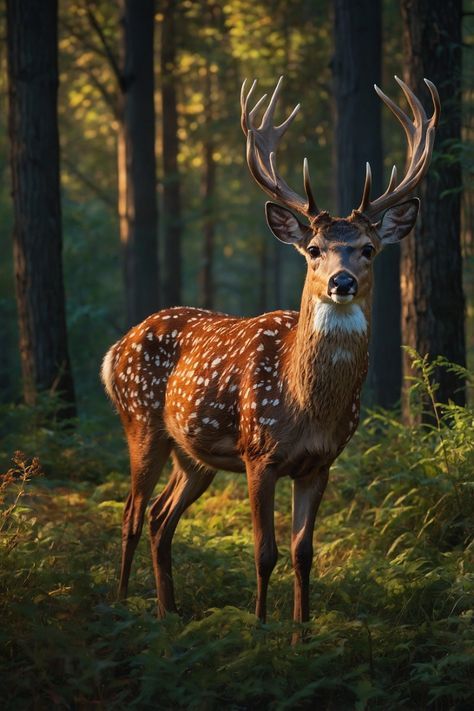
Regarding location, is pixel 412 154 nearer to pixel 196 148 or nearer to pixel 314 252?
pixel 314 252

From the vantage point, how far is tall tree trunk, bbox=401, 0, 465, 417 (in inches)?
350

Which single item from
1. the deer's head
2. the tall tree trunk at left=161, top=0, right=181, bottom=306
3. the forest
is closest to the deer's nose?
the deer's head

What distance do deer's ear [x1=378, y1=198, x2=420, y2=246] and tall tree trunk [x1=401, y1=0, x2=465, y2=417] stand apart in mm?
2196

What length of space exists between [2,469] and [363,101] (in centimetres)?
625

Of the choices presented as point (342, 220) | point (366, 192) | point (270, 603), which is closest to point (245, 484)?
point (270, 603)

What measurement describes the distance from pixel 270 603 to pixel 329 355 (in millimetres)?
1710

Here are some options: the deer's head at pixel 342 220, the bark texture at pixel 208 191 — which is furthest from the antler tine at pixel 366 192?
the bark texture at pixel 208 191

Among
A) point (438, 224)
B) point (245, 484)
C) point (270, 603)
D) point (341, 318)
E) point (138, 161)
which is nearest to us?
point (341, 318)

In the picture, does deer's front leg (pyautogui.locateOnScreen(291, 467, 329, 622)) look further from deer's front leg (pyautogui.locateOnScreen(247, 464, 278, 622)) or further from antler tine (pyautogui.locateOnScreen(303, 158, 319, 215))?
antler tine (pyautogui.locateOnScreen(303, 158, 319, 215))

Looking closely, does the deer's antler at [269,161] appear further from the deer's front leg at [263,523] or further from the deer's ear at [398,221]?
the deer's front leg at [263,523]

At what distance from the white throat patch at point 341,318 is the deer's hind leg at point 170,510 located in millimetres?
1714

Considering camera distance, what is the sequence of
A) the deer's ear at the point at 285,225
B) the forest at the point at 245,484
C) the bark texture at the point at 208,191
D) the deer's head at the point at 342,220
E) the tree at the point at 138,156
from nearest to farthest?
the forest at the point at 245,484
the deer's head at the point at 342,220
the deer's ear at the point at 285,225
the tree at the point at 138,156
the bark texture at the point at 208,191

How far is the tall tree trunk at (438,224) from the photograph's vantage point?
8.89 metres

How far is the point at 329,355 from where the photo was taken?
Answer: 616 centimetres
